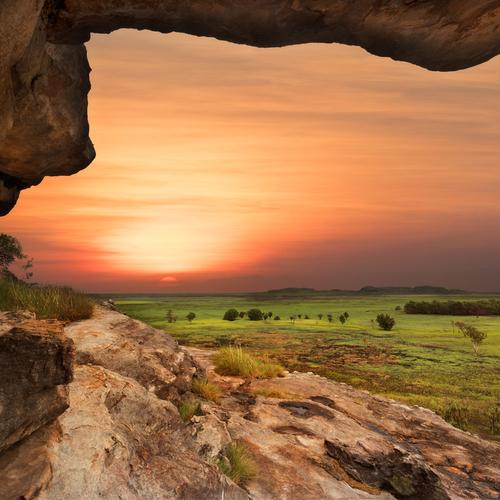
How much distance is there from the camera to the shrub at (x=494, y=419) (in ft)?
45.1

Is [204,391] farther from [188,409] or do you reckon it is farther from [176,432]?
[176,432]

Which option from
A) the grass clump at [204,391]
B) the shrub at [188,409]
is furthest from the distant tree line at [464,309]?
the shrub at [188,409]

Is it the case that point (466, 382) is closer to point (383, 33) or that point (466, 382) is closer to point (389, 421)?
point (389, 421)

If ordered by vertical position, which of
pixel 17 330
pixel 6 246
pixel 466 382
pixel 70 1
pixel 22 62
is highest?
pixel 70 1

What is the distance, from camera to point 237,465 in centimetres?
714

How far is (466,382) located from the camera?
65.8 feet

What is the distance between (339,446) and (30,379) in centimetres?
624

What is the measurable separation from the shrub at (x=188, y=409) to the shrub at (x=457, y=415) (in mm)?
9586

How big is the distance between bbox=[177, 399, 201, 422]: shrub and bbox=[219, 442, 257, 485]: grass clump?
108 cm

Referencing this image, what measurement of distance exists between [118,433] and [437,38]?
9.11 m

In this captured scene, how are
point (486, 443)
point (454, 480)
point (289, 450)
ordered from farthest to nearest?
point (486, 443)
point (454, 480)
point (289, 450)

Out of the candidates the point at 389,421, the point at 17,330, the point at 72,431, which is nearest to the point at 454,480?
the point at 389,421

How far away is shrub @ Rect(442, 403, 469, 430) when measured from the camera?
14130 mm

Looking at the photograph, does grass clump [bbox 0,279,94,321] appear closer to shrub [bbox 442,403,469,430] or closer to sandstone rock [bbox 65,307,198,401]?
sandstone rock [bbox 65,307,198,401]
